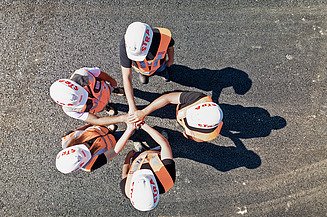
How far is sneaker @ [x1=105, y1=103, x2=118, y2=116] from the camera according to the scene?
6600 millimetres

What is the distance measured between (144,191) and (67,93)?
1721 mm

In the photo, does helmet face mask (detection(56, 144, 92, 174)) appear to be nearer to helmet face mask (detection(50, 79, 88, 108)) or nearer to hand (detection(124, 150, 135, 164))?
helmet face mask (detection(50, 79, 88, 108))

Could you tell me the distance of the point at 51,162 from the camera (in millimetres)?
6570

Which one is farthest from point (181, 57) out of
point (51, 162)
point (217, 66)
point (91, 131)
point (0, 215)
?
Result: point (0, 215)

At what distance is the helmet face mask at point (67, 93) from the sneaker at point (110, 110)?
1363 mm

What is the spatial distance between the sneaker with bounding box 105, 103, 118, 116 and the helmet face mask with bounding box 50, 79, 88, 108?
4.47ft

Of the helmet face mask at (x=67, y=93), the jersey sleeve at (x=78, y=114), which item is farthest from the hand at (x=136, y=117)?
the helmet face mask at (x=67, y=93)

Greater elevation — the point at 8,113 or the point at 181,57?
the point at 181,57

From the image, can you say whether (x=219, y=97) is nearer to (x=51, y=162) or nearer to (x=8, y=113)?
(x=51, y=162)

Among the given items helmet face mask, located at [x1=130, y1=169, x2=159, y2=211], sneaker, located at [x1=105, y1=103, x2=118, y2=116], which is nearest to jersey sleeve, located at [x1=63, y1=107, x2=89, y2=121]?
sneaker, located at [x1=105, y1=103, x2=118, y2=116]

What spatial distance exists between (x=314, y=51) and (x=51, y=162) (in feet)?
17.3

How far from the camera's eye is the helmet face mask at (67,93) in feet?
16.6

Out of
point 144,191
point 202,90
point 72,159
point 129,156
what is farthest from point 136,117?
point 202,90

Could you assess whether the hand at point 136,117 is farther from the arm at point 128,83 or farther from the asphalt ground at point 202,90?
the asphalt ground at point 202,90
